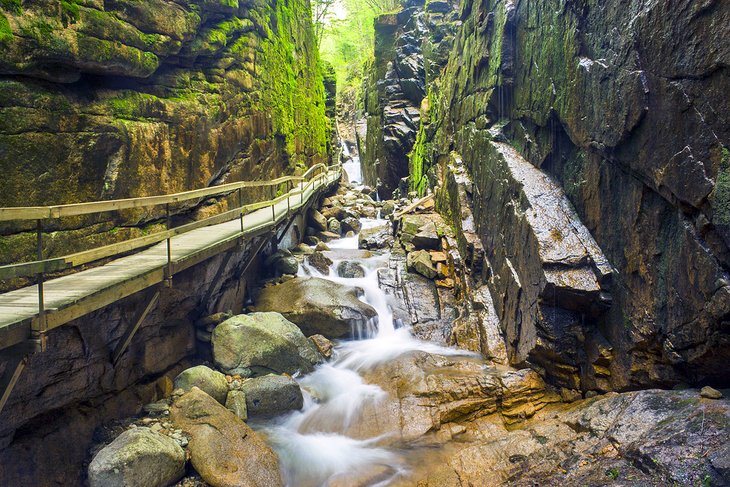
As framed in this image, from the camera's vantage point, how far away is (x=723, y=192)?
11.9ft

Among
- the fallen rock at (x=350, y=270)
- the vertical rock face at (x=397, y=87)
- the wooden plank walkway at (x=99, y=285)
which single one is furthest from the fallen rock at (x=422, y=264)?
the vertical rock face at (x=397, y=87)

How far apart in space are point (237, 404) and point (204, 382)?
1.96ft

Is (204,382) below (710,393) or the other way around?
below

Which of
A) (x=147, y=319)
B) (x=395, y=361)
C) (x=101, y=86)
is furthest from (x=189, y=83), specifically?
(x=395, y=361)

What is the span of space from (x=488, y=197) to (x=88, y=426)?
8573 millimetres

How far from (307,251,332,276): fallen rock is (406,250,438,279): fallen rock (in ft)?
7.69

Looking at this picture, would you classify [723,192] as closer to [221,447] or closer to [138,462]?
[221,447]

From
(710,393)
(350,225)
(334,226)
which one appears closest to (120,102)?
(710,393)

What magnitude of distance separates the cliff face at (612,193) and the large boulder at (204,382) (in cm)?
489

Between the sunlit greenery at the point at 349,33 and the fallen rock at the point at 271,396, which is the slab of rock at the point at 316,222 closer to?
the fallen rock at the point at 271,396

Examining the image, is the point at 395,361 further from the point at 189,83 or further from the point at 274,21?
the point at 274,21

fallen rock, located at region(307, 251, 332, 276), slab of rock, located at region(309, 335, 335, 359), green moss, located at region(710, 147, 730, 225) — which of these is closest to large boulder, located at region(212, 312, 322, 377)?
slab of rock, located at region(309, 335, 335, 359)

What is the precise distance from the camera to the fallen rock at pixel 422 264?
1137 cm

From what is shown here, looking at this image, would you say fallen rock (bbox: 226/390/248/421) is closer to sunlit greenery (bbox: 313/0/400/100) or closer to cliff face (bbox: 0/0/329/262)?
cliff face (bbox: 0/0/329/262)
